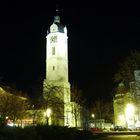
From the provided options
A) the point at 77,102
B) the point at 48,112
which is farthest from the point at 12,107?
the point at 77,102

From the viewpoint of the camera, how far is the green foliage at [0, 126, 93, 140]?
20.7 meters

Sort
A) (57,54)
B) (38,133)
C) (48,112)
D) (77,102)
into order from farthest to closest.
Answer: (57,54), (77,102), (48,112), (38,133)

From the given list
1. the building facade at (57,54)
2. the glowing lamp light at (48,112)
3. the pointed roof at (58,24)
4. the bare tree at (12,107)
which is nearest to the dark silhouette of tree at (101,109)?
the building facade at (57,54)

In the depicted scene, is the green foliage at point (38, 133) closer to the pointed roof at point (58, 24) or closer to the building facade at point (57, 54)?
the building facade at point (57, 54)

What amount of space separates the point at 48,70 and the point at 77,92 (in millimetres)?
21755

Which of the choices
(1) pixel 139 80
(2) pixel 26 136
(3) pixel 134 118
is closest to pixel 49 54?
(3) pixel 134 118

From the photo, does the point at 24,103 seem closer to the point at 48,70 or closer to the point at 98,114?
the point at 48,70

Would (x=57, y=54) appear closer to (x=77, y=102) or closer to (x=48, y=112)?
(x=77, y=102)

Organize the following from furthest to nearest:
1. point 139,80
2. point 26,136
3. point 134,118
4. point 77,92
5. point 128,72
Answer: point 77,92
point 134,118
point 139,80
point 128,72
point 26,136

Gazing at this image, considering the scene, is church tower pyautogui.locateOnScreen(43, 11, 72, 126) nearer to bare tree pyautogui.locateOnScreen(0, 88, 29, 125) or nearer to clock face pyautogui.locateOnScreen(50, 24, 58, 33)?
clock face pyautogui.locateOnScreen(50, 24, 58, 33)

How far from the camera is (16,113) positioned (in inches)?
2731

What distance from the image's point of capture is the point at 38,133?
27625 mm

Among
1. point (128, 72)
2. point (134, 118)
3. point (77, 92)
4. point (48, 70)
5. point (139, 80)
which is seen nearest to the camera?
point (128, 72)

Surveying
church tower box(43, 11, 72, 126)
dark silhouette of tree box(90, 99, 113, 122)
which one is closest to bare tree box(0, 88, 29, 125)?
church tower box(43, 11, 72, 126)
